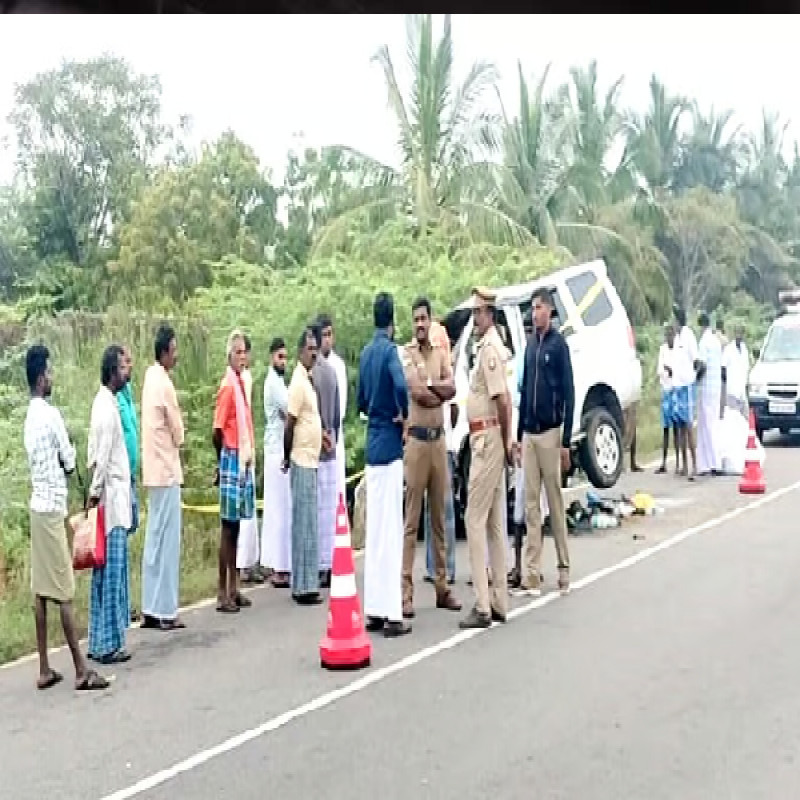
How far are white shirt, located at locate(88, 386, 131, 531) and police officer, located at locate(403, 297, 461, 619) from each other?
6.29 feet

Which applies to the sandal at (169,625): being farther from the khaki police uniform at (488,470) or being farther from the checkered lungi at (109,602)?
the khaki police uniform at (488,470)

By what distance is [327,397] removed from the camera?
10070 millimetres

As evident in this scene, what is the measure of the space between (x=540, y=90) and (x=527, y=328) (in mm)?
17786

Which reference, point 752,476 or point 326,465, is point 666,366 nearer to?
point 752,476

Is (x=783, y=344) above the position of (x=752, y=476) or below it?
above

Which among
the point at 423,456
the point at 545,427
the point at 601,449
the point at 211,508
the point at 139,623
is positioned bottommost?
the point at 139,623

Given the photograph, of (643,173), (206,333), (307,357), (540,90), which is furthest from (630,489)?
(643,173)

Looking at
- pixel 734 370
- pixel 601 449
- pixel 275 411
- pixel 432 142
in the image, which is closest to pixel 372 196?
pixel 432 142

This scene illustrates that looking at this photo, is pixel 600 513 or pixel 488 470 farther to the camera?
pixel 600 513

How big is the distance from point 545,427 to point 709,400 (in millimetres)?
7432

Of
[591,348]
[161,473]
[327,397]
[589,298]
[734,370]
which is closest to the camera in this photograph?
[161,473]

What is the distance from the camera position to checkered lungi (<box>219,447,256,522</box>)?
30.6 ft

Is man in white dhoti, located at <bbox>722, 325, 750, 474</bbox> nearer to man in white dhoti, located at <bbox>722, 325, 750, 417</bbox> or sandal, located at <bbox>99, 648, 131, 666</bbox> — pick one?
man in white dhoti, located at <bbox>722, 325, 750, 417</bbox>

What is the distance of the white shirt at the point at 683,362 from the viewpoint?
1595cm
